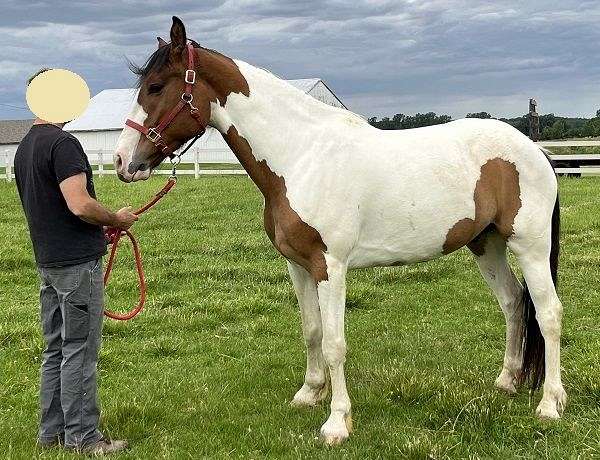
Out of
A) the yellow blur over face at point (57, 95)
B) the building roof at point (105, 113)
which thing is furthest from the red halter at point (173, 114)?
the building roof at point (105, 113)

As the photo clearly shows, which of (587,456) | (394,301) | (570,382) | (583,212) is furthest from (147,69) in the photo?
(583,212)

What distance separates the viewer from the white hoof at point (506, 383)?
5.22 metres

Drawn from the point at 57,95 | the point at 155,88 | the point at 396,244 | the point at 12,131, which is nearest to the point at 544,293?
the point at 396,244

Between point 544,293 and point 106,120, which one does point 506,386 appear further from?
point 106,120

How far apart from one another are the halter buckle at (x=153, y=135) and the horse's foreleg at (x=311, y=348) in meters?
1.43

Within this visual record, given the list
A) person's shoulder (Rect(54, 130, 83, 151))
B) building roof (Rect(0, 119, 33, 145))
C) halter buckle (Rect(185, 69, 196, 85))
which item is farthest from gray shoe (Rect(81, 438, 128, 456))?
building roof (Rect(0, 119, 33, 145))

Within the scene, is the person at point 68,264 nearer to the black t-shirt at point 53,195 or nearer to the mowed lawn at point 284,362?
the black t-shirt at point 53,195

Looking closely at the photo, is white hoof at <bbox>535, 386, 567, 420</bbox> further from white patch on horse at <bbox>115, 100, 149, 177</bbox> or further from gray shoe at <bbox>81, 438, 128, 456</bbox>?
white patch on horse at <bbox>115, 100, 149, 177</bbox>

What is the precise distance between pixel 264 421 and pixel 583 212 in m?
11.0

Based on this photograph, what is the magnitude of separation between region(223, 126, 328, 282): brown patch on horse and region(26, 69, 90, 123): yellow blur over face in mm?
988

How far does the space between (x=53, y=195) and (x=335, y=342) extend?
2036mm

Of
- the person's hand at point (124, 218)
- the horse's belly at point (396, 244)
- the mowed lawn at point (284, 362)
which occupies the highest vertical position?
the person's hand at point (124, 218)

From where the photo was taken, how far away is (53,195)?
157 inches

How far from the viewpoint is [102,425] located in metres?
4.66
